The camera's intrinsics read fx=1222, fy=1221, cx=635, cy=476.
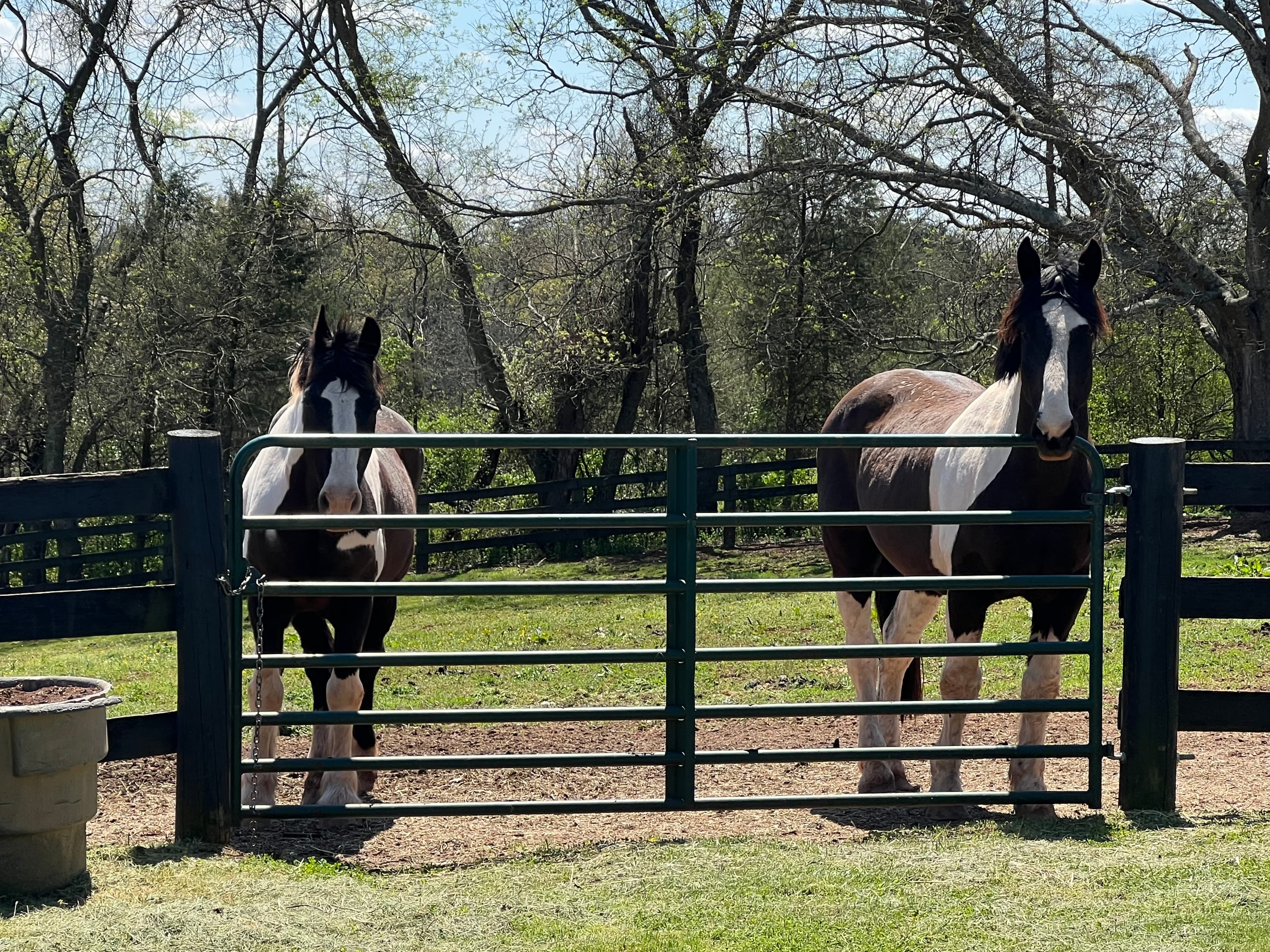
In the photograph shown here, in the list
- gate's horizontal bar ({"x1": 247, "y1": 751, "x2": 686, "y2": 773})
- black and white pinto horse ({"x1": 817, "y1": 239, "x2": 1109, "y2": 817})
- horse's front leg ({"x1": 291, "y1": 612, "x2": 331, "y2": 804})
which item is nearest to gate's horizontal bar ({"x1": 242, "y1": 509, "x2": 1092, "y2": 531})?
black and white pinto horse ({"x1": 817, "y1": 239, "x2": 1109, "y2": 817})

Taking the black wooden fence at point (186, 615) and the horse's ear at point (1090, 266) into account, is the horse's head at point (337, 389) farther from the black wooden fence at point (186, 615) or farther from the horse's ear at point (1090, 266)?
the horse's ear at point (1090, 266)

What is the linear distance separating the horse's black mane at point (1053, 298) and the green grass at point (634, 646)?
119 inches

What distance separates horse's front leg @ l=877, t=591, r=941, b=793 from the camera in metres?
5.46

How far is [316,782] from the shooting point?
5.24 m

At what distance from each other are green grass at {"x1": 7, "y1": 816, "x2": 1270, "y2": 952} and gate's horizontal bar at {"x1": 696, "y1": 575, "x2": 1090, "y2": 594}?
903 millimetres

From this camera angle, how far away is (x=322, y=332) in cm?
527

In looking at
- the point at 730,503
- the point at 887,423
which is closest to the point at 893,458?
the point at 887,423

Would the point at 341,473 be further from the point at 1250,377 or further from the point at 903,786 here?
the point at 1250,377

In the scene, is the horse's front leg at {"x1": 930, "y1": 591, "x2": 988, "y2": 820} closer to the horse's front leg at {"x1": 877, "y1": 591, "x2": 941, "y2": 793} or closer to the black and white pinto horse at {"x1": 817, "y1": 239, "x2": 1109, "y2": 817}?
the black and white pinto horse at {"x1": 817, "y1": 239, "x2": 1109, "y2": 817}

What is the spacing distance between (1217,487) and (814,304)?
12.0 metres

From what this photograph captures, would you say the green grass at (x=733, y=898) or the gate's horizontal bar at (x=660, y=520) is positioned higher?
the gate's horizontal bar at (x=660, y=520)

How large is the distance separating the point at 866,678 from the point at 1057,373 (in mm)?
2127

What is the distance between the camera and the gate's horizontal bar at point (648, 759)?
14.2 feet

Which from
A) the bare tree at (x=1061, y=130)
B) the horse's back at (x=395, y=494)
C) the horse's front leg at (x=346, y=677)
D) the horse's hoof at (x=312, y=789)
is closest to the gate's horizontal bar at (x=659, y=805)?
the horse's front leg at (x=346, y=677)
